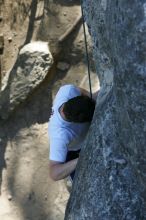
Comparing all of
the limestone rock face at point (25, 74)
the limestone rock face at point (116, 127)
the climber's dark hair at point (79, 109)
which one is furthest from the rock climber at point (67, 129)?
the limestone rock face at point (25, 74)

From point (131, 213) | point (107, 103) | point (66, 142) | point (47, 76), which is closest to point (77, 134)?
point (66, 142)

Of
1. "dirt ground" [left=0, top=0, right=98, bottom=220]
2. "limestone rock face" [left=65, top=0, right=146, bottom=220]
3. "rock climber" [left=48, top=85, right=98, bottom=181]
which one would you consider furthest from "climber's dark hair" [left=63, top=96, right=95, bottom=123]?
"dirt ground" [left=0, top=0, right=98, bottom=220]

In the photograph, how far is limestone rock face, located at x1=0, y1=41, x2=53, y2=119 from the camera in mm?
4102

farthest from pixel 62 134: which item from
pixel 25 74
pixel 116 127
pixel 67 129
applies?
pixel 25 74

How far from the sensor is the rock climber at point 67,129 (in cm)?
263

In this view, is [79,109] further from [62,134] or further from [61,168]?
[61,168]

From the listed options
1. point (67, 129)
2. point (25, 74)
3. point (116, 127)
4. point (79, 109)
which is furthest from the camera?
point (25, 74)

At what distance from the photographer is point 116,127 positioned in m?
2.03

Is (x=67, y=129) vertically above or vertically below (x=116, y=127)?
below

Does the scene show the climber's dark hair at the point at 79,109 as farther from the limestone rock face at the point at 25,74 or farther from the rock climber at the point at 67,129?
the limestone rock face at the point at 25,74

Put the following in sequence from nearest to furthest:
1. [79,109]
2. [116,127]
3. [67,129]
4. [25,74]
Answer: [116,127]
[79,109]
[67,129]
[25,74]

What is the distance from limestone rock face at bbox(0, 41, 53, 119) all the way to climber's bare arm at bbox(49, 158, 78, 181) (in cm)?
141

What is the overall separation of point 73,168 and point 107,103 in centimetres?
60

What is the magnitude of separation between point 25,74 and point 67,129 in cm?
153
